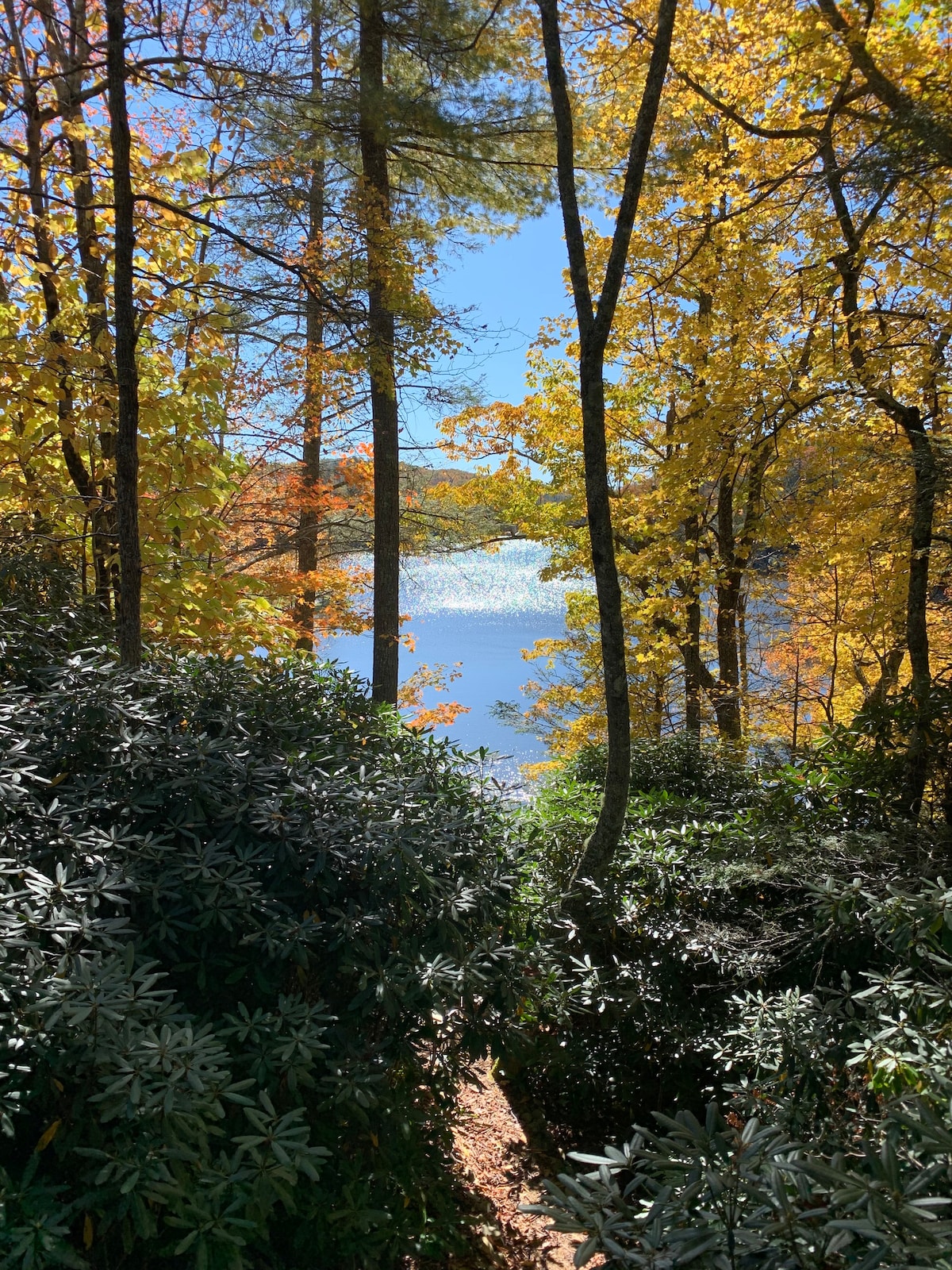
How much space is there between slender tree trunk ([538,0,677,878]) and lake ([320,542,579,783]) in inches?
322

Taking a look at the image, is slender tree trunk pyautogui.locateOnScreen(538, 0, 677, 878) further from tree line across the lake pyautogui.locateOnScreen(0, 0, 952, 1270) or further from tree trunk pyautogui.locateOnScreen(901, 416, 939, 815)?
tree trunk pyautogui.locateOnScreen(901, 416, 939, 815)

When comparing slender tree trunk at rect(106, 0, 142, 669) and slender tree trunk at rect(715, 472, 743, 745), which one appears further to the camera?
slender tree trunk at rect(715, 472, 743, 745)

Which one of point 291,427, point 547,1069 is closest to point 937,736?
point 547,1069

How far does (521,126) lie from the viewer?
587 cm

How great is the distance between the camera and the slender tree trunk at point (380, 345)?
14.9ft

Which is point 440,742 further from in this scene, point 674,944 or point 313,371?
point 313,371

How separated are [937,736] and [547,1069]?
2389mm

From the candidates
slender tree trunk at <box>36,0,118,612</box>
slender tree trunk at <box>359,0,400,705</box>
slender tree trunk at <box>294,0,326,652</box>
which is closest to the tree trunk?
slender tree trunk at <box>359,0,400,705</box>

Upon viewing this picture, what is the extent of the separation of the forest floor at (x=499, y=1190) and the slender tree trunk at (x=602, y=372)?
1253 mm

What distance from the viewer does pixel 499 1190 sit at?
309cm

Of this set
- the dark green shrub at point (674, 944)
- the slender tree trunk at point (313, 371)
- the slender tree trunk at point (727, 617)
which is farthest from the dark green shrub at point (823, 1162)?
the slender tree trunk at point (727, 617)

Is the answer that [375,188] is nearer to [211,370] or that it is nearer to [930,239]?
[211,370]

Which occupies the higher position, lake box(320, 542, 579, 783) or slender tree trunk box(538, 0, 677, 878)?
slender tree trunk box(538, 0, 677, 878)

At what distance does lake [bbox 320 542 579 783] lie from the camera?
17281mm
